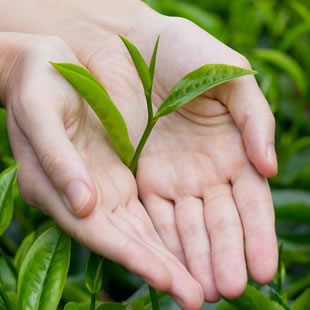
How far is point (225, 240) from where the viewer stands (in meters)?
0.99

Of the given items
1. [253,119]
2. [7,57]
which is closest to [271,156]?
[253,119]

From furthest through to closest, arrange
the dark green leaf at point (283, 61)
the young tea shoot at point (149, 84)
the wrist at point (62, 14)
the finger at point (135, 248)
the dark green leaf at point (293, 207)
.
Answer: the dark green leaf at point (283, 61) < the wrist at point (62, 14) < the dark green leaf at point (293, 207) < the young tea shoot at point (149, 84) < the finger at point (135, 248)

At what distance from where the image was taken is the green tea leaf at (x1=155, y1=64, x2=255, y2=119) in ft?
3.30

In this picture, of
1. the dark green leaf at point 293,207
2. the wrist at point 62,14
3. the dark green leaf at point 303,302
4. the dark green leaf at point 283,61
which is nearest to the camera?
the dark green leaf at point 303,302

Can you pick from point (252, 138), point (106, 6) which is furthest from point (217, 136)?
point (106, 6)

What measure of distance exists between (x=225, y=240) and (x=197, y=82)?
0.69ft

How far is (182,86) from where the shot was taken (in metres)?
1.02

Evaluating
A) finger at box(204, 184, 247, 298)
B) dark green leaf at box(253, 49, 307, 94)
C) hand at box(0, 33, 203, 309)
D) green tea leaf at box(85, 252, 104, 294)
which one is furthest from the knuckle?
dark green leaf at box(253, 49, 307, 94)

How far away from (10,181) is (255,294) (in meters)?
0.32

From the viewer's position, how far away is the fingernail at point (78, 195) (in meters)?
0.94

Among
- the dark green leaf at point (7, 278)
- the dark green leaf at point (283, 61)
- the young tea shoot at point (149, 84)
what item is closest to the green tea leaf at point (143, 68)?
the young tea shoot at point (149, 84)

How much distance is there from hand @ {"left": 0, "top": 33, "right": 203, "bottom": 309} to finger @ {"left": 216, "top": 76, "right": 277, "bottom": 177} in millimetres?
174

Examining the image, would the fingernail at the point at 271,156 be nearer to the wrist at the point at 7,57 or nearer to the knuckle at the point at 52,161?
the knuckle at the point at 52,161

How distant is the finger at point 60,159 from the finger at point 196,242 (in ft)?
0.50
